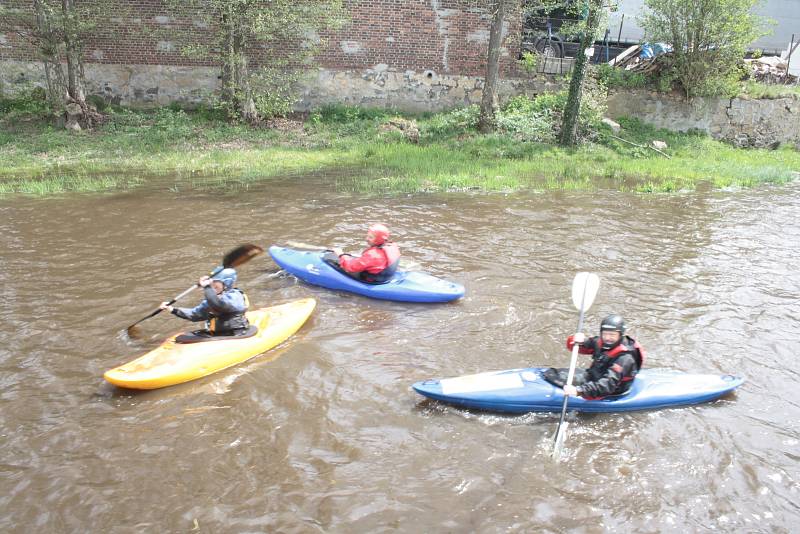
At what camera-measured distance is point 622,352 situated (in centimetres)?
491

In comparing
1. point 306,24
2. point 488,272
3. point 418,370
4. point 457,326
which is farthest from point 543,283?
point 306,24

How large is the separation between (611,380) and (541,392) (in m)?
0.55

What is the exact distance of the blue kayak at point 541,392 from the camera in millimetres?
4812

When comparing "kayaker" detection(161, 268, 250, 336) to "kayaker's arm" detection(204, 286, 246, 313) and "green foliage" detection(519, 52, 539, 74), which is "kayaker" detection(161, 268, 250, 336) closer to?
"kayaker's arm" detection(204, 286, 246, 313)

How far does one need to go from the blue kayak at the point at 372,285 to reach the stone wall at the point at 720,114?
11.3 meters

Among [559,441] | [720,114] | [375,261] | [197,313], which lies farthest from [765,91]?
[197,313]

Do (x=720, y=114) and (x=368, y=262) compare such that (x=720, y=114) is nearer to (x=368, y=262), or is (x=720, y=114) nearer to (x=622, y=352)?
(x=368, y=262)

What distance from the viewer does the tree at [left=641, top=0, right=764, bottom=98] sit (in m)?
14.8

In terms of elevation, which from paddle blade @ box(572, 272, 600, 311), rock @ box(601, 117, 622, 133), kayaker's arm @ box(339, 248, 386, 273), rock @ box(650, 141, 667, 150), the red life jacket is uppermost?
rock @ box(601, 117, 622, 133)

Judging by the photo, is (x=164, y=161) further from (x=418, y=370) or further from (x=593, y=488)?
(x=593, y=488)

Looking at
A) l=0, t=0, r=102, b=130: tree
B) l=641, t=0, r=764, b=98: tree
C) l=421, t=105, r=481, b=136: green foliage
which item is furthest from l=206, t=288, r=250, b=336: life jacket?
l=641, t=0, r=764, b=98: tree

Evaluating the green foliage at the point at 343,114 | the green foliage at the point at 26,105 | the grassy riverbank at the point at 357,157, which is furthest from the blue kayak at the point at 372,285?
the green foliage at the point at 26,105

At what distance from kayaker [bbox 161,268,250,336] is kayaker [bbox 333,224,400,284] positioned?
64.2 inches

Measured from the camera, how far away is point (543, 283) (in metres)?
7.34
